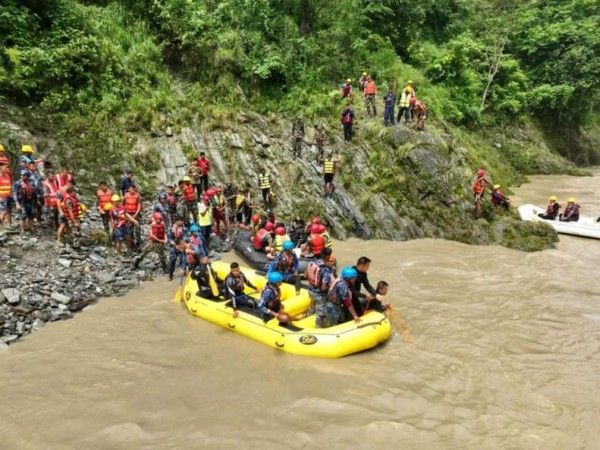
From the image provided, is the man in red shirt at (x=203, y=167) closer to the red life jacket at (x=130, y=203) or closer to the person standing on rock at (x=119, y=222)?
the red life jacket at (x=130, y=203)

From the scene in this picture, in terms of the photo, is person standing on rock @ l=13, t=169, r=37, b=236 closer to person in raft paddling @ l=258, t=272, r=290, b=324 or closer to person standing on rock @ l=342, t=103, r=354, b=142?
person in raft paddling @ l=258, t=272, r=290, b=324

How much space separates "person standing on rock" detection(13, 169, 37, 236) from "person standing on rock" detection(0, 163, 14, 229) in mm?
140

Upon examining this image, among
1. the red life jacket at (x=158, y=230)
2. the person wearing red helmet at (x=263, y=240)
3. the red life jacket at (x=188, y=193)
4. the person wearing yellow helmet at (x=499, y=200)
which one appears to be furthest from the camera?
the person wearing yellow helmet at (x=499, y=200)

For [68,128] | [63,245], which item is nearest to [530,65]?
[68,128]

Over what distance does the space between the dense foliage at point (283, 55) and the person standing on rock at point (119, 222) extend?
5471mm

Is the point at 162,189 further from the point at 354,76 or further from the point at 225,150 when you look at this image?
the point at 354,76

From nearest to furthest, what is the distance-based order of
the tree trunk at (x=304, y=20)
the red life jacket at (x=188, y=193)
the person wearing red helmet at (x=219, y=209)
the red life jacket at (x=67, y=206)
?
the red life jacket at (x=67, y=206)
the person wearing red helmet at (x=219, y=209)
the red life jacket at (x=188, y=193)
the tree trunk at (x=304, y=20)

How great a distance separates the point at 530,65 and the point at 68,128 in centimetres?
2784

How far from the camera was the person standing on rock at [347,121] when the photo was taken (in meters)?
15.3

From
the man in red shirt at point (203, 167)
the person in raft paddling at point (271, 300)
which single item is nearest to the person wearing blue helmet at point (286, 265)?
the person in raft paddling at point (271, 300)

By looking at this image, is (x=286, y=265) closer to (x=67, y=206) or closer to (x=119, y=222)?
(x=119, y=222)

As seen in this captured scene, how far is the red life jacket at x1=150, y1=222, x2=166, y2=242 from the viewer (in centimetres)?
1036

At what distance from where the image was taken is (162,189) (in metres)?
14.1

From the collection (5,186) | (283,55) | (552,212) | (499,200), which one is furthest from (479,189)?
(5,186)
